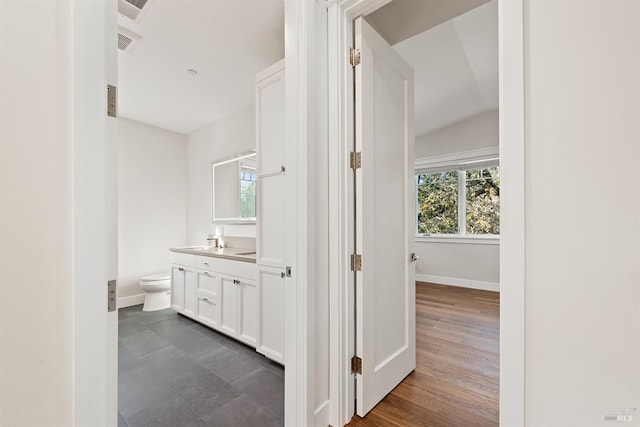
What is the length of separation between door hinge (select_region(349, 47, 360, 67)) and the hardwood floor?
204 centimetres

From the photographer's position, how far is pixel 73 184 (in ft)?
2.24

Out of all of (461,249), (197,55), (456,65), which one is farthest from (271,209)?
(461,249)

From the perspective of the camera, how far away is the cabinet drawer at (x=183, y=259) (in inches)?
118

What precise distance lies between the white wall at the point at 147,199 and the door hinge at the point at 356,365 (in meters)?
3.36

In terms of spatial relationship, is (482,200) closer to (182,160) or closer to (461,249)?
(461,249)

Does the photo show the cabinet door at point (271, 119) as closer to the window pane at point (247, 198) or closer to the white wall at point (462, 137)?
the window pane at point (247, 198)

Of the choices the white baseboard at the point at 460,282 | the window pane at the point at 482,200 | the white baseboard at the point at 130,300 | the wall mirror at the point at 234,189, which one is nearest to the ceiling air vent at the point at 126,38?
the wall mirror at the point at 234,189

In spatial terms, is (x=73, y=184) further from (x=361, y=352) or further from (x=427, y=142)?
(x=427, y=142)

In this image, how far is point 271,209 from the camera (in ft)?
6.62

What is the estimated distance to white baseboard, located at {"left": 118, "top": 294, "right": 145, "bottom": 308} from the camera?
3.49m

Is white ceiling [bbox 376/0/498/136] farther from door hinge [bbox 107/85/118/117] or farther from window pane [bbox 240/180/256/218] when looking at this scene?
window pane [bbox 240/180/256/218]

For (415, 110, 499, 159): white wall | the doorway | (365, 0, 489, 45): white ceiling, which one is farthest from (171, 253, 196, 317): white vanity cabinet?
(415, 110, 499, 159): white wall

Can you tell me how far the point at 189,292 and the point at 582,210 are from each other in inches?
131

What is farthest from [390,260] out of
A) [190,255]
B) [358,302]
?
[190,255]
